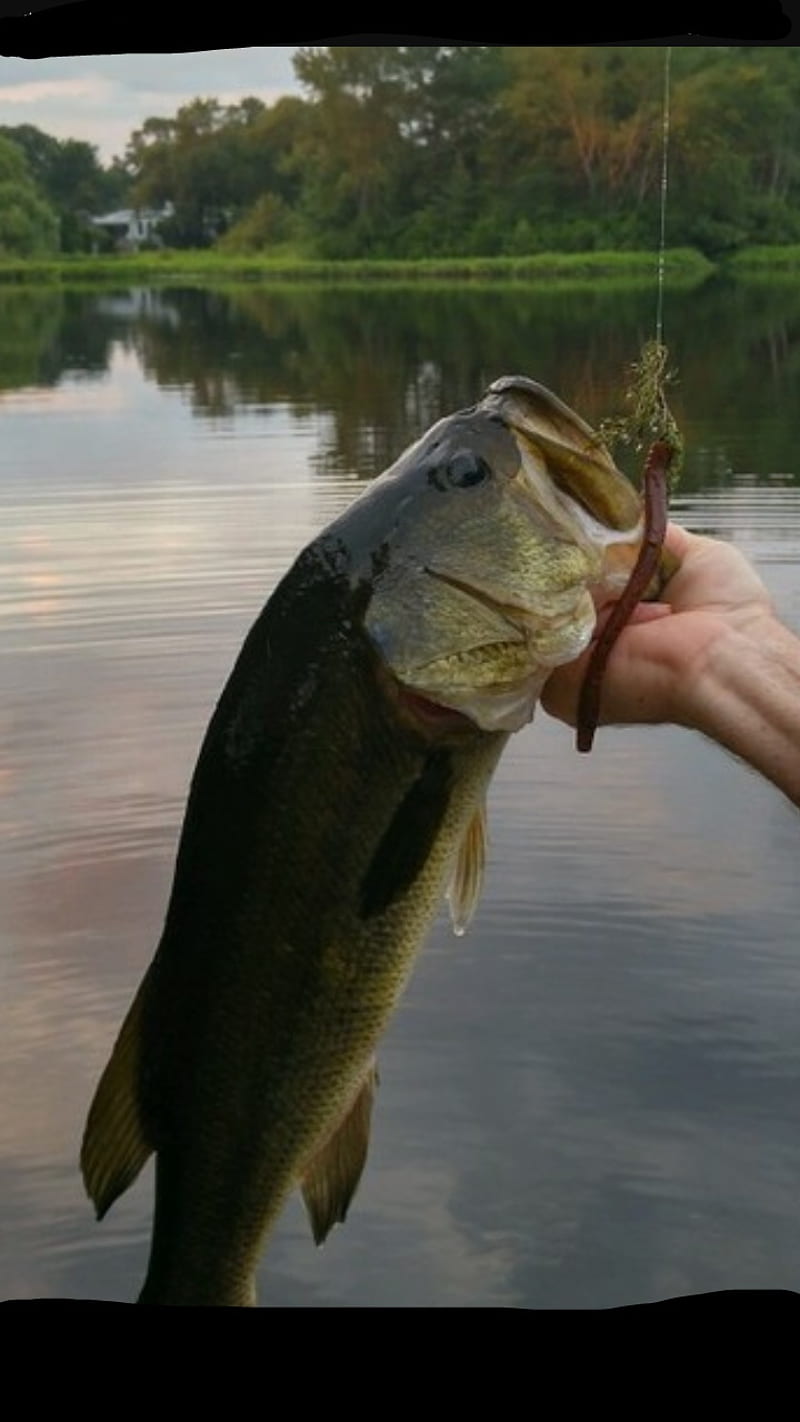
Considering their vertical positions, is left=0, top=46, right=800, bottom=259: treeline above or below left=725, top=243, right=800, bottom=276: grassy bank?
above

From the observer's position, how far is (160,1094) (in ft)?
4.42

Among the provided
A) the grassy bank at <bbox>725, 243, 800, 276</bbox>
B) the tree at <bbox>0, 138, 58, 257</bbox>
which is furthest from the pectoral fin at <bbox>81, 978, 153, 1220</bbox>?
the grassy bank at <bbox>725, 243, 800, 276</bbox>

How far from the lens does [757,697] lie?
1458 millimetres

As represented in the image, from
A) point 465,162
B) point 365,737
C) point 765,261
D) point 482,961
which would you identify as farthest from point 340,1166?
point 765,261

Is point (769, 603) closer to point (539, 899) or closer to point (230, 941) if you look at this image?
point (230, 941)

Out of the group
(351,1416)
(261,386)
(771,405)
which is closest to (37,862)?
(351,1416)

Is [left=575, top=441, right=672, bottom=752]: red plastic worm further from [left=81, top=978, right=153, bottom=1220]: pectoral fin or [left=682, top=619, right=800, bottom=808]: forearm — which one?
[left=81, top=978, right=153, bottom=1220]: pectoral fin

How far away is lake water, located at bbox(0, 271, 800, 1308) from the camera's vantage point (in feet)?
8.20

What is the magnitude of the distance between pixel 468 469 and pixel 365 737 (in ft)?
0.65

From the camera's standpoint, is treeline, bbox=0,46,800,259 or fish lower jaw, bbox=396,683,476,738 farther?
treeline, bbox=0,46,800,259

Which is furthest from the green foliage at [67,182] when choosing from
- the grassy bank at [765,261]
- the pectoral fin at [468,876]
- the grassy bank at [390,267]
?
the pectoral fin at [468,876]

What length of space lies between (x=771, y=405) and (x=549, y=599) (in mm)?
10232

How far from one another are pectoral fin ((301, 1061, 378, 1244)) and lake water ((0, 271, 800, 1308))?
983 millimetres

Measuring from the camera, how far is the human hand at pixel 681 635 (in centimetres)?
146
